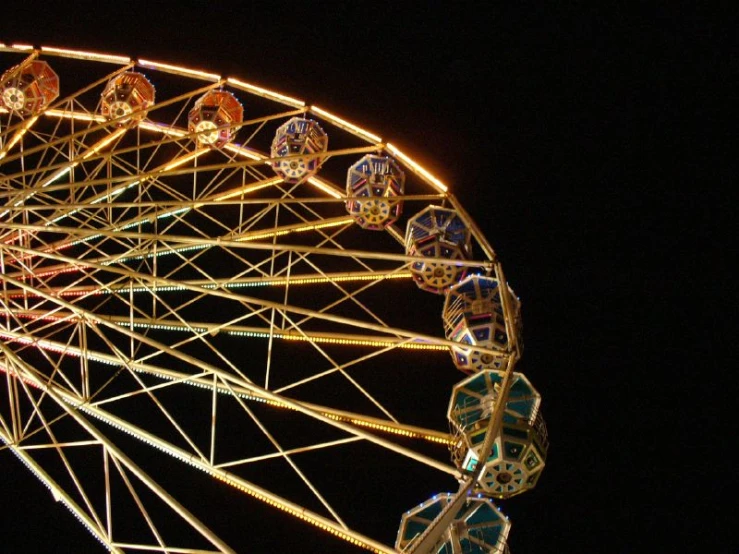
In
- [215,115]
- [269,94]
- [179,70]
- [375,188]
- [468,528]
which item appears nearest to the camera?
[468,528]

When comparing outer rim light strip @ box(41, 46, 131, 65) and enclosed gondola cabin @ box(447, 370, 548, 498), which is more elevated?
outer rim light strip @ box(41, 46, 131, 65)

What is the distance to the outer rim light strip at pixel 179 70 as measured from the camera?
10.6 metres

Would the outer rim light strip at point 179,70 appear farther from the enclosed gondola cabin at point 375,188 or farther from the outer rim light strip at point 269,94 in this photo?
the enclosed gondola cabin at point 375,188

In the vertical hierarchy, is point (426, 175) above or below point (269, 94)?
below

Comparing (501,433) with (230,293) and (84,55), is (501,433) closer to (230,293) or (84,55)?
(230,293)

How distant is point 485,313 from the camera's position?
27.7 feet

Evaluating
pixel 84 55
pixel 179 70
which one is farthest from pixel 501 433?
pixel 84 55

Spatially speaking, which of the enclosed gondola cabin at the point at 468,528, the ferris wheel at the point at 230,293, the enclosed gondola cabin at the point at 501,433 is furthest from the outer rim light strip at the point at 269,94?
the enclosed gondola cabin at the point at 468,528

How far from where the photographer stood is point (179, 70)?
10508 millimetres

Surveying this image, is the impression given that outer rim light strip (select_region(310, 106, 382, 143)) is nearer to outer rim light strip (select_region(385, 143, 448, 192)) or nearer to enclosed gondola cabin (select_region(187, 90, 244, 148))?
outer rim light strip (select_region(385, 143, 448, 192))

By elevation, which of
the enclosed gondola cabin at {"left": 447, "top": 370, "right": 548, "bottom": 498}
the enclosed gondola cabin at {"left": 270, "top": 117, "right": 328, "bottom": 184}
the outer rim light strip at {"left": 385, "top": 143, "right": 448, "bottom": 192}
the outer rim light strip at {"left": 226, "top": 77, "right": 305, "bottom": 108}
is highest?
the outer rim light strip at {"left": 226, "top": 77, "right": 305, "bottom": 108}

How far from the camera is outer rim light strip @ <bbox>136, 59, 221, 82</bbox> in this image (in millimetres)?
10555

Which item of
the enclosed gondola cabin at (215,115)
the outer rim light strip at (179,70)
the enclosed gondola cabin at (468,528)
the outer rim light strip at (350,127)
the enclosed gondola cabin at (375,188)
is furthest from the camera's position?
the enclosed gondola cabin at (215,115)

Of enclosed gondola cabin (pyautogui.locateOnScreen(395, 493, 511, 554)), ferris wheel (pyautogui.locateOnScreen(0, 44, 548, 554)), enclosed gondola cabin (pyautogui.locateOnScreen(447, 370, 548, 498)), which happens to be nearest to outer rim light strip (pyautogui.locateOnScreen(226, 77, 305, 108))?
ferris wheel (pyautogui.locateOnScreen(0, 44, 548, 554))
